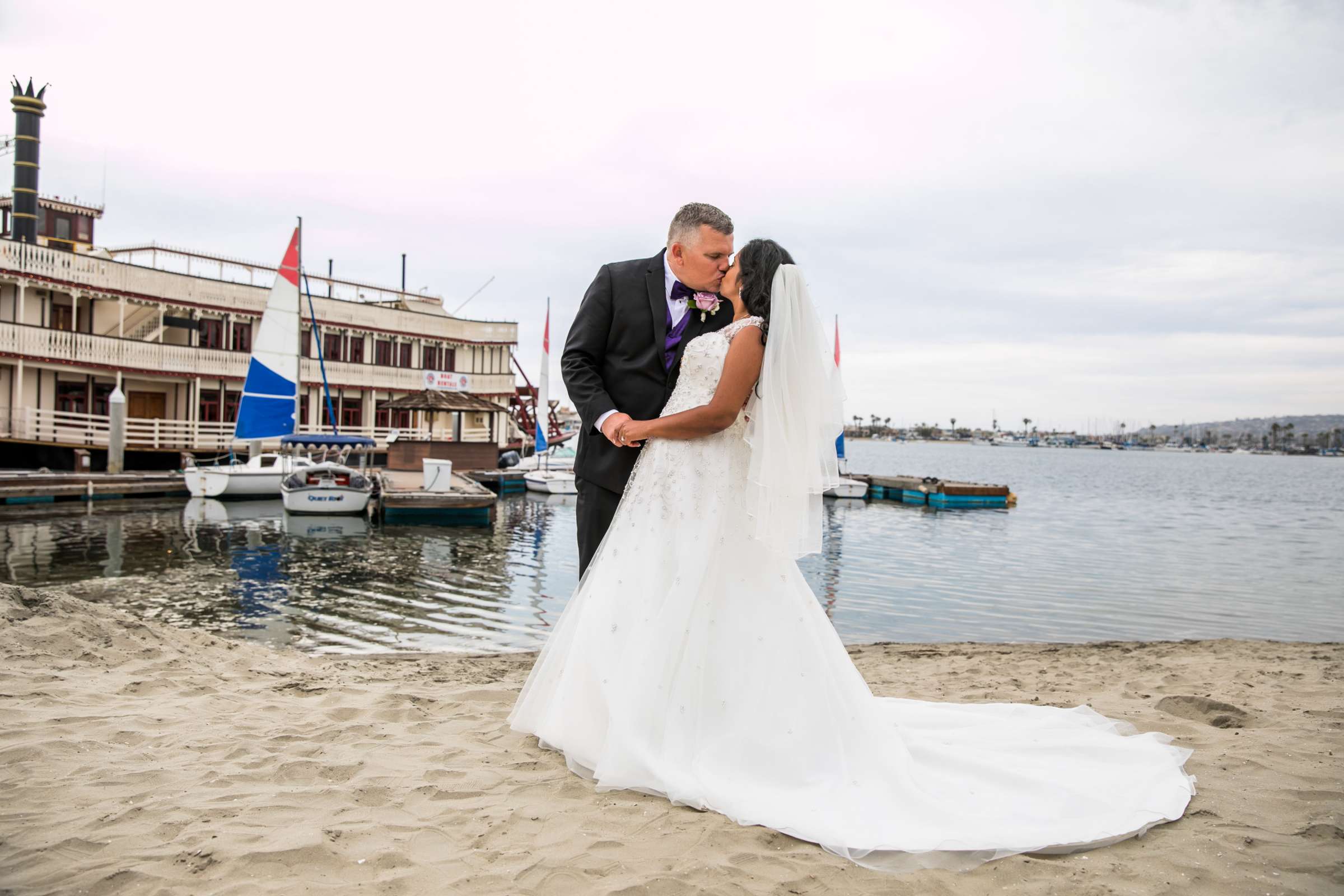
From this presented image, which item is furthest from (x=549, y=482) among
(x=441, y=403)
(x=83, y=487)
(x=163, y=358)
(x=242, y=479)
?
(x=83, y=487)

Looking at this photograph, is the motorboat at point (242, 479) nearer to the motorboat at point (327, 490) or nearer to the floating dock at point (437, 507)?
the motorboat at point (327, 490)

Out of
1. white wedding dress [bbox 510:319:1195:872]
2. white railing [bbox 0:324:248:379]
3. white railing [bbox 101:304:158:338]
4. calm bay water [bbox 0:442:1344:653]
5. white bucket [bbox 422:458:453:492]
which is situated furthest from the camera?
white railing [bbox 101:304:158:338]

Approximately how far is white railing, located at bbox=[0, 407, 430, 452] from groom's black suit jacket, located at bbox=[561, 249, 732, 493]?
2978cm

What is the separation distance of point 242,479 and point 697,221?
2689 cm

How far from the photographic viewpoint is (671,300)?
3.80 metres

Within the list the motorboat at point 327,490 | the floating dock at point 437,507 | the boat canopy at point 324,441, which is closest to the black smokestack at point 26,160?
the boat canopy at point 324,441

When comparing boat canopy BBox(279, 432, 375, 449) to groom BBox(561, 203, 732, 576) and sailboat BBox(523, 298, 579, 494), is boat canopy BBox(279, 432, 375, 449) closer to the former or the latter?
sailboat BBox(523, 298, 579, 494)

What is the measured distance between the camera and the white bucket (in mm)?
25516

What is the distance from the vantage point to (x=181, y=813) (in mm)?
2842

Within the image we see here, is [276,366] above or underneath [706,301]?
above

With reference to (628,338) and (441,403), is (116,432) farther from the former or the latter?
(628,338)

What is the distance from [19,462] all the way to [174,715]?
31.8 metres

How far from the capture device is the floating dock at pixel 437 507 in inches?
890

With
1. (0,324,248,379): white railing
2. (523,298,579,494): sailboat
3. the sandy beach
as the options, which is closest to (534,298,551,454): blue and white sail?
(523,298,579,494): sailboat
